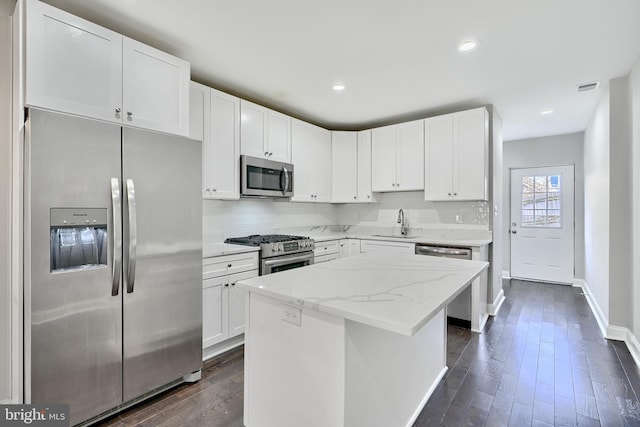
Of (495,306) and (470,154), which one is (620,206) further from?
(495,306)

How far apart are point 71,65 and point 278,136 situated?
2.13 m

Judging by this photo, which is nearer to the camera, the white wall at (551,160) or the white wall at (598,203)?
the white wall at (598,203)

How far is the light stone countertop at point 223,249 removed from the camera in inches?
104

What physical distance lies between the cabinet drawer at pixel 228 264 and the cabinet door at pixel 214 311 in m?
0.06

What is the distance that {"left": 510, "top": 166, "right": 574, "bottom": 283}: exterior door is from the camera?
208 inches

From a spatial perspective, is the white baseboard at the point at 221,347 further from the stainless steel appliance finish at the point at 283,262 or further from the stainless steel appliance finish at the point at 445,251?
the stainless steel appliance finish at the point at 445,251

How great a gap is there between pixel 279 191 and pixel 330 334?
8.34 ft

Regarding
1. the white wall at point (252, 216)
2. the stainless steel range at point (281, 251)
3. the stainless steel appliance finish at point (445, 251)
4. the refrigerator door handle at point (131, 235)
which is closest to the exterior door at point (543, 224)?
the stainless steel appliance finish at point (445, 251)

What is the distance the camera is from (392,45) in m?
2.38

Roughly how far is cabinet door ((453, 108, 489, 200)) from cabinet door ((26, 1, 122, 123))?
345cm

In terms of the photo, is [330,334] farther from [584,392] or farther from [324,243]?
[324,243]

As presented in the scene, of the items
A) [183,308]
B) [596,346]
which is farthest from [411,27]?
[596,346]

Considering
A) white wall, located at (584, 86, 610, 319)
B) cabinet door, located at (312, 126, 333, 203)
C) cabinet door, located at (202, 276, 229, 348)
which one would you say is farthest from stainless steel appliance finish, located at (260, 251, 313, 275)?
white wall, located at (584, 86, 610, 319)

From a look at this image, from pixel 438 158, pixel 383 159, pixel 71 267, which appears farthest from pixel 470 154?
pixel 71 267
